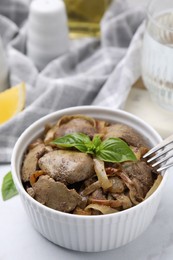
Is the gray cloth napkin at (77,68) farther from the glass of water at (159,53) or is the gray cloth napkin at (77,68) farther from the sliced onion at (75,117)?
the sliced onion at (75,117)

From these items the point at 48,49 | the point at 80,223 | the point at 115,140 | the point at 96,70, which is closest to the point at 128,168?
the point at 115,140

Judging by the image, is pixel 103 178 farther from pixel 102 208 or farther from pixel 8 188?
pixel 8 188

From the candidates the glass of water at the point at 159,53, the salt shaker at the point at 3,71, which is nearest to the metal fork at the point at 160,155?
the glass of water at the point at 159,53

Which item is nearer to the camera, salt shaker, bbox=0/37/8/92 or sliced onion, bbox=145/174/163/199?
sliced onion, bbox=145/174/163/199

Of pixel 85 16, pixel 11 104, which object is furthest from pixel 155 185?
pixel 85 16

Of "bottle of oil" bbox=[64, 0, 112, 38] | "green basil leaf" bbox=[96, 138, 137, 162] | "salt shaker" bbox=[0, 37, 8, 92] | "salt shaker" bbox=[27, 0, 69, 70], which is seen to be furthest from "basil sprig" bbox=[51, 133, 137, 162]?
"bottle of oil" bbox=[64, 0, 112, 38]

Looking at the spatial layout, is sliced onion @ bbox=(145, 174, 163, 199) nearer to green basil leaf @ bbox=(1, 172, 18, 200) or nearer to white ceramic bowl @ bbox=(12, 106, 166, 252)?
white ceramic bowl @ bbox=(12, 106, 166, 252)
